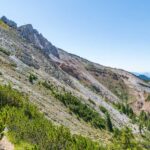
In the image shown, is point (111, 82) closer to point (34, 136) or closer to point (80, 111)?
point (80, 111)

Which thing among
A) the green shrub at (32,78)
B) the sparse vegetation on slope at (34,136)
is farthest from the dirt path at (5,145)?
the green shrub at (32,78)

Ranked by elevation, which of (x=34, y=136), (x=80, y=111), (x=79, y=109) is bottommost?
(x=80, y=111)

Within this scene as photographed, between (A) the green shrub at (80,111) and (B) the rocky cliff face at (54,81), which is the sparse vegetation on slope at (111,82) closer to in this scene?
(B) the rocky cliff face at (54,81)

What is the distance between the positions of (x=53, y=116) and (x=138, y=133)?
4370cm

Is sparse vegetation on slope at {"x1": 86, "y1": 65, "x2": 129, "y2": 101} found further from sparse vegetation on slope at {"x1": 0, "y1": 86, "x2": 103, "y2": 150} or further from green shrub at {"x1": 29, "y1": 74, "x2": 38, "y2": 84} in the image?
sparse vegetation on slope at {"x1": 0, "y1": 86, "x2": 103, "y2": 150}

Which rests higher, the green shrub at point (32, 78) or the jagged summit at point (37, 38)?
the jagged summit at point (37, 38)

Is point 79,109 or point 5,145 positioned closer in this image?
point 5,145

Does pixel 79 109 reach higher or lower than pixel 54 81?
lower

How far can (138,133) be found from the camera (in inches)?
3787

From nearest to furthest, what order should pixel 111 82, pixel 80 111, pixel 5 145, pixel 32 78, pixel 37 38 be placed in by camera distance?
pixel 5 145
pixel 80 111
pixel 32 78
pixel 37 38
pixel 111 82

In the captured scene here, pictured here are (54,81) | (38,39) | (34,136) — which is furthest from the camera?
(38,39)

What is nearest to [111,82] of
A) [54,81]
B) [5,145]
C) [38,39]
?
[38,39]

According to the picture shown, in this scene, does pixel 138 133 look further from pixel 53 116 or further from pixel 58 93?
pixel 53 116

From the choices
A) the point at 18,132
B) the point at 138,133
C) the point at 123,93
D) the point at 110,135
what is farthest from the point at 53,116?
the point at 123,93
